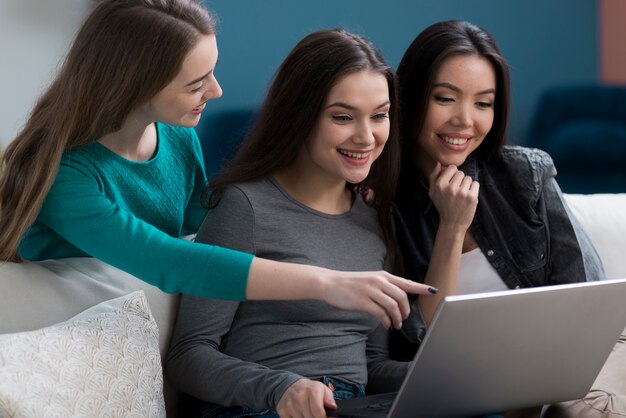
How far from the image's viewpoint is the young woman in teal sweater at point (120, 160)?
1.51 m

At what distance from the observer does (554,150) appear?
316 centimetres

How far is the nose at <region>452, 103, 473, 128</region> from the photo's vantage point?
74.7 inches

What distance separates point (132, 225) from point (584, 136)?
204 centimetres

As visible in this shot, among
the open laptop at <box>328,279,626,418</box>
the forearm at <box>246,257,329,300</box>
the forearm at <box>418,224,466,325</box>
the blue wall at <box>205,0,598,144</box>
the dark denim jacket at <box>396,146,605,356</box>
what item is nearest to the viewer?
the open laptop at <box>328,279,626,418</box>

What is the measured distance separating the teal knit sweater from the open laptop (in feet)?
0.99

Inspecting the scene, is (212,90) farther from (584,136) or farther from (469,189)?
(584,136)

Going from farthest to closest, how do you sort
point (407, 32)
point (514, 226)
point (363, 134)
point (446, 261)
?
point (407, 32) → point (514, 226) → point (446, 261) → point (363, 134)

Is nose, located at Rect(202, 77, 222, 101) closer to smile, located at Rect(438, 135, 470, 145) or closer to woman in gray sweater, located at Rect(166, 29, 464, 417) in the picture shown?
woman in gray sweater, located at Rect(166, 29, 464, 417)

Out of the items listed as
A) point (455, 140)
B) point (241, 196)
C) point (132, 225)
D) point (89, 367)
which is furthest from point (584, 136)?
point (89, 367)

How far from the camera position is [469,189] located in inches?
73.7

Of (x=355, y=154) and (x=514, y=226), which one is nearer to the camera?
(x=355, y=154)

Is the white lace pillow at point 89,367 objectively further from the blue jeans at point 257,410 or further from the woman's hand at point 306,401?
the woman's hand at point 306,401

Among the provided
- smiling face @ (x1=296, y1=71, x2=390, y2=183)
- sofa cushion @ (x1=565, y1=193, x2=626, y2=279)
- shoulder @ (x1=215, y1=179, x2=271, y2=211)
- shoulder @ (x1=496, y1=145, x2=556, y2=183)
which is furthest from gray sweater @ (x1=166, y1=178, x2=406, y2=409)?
sofa cushion @ (x1=565, y1=193, x2=626, y2=279)

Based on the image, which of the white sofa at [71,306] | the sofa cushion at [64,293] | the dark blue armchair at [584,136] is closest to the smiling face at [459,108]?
the white sofa at [71,306]
